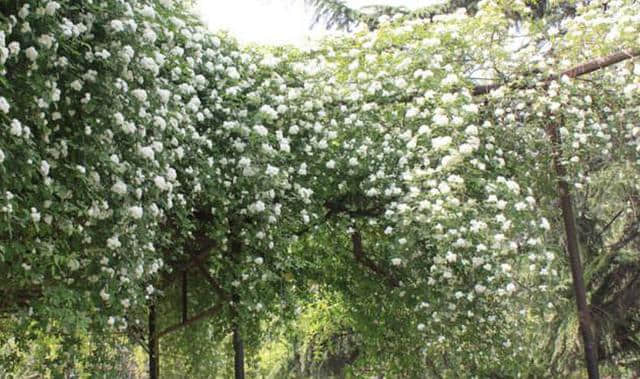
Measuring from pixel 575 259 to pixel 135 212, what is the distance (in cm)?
266

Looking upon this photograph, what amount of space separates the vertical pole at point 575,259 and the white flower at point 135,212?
8.35 ft

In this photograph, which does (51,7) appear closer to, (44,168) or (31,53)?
(31,53)

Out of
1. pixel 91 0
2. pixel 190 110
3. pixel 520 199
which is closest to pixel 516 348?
pixel 520 199

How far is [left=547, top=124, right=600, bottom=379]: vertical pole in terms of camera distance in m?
4.00

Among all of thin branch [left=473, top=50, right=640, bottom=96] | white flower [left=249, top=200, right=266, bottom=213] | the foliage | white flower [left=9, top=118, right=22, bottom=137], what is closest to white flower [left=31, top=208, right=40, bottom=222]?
the foliage

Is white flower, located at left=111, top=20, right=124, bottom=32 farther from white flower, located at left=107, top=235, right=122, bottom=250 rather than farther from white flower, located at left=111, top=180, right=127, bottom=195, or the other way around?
white flower, located at left=107, top=235, right=122, bottom=250

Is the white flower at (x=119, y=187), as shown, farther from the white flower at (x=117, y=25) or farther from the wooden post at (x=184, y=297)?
the wooden post at (x=184, y=297)

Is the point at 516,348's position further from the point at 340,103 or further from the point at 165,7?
the point at 165,7

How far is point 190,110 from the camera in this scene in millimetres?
3236

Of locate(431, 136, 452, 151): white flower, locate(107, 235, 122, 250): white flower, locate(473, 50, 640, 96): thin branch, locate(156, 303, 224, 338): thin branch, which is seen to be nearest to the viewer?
locate(107, 235, 122, 250): white flower

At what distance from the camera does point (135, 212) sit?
2.56 metres

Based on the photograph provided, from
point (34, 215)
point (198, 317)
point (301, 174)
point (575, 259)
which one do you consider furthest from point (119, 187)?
point (575, 259)

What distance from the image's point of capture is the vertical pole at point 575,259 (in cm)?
400

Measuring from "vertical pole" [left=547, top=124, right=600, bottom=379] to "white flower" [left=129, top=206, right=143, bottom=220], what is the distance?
8.35 ft
